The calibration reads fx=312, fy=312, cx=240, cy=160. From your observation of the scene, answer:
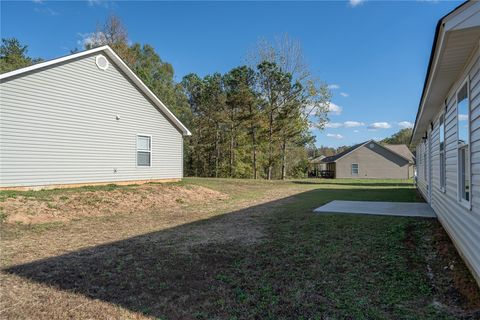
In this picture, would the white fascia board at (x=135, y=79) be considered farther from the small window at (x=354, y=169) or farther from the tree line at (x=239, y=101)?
the small window at (x=354, y=169)

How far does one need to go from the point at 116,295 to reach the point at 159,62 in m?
34.8

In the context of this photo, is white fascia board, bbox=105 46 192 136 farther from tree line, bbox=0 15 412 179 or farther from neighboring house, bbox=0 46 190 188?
tree line, bbox=0 15 412 179

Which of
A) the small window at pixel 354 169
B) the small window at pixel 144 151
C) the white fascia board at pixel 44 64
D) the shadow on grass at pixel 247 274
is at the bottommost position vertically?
the shadow on grass at pixel 247 274

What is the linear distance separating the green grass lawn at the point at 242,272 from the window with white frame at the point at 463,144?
1019mm

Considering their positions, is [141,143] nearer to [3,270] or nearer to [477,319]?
[3,270]

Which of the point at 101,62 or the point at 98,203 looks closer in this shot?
the point at 98,203

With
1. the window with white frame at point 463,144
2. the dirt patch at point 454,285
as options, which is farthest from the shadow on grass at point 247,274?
the window with white frame at point 463,144

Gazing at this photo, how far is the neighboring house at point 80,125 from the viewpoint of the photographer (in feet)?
30.3

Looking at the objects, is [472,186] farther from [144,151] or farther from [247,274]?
[144,151]

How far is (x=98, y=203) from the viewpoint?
347 inches

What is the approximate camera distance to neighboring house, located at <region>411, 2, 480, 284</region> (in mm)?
3186

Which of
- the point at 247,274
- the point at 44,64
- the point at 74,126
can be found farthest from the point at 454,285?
the point at 44,64

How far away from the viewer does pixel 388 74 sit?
14.2m

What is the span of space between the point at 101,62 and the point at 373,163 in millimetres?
30282
